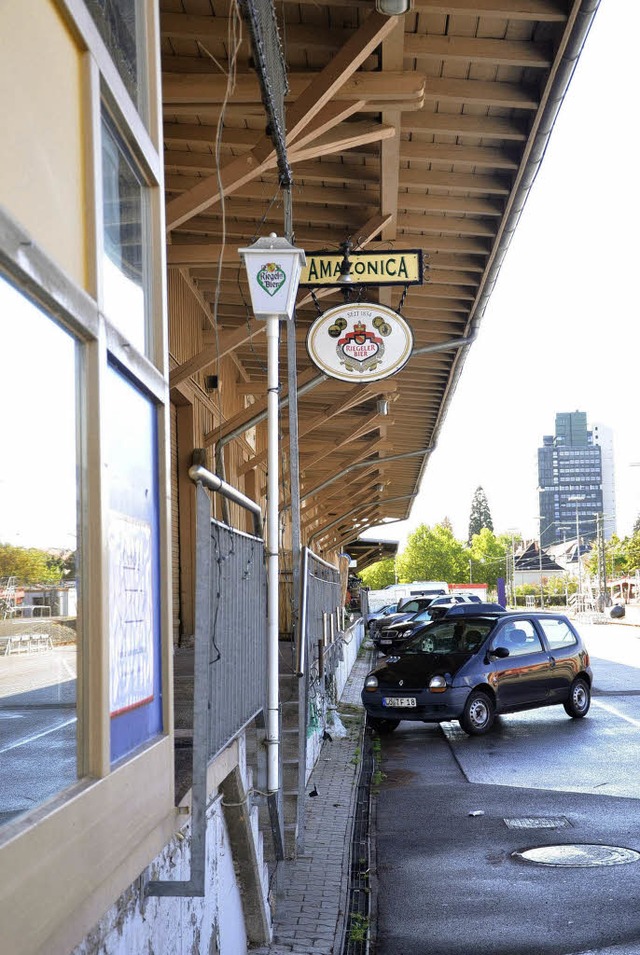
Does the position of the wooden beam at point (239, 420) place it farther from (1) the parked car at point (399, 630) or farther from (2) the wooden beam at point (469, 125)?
(1) the parked car at point (399, 630)

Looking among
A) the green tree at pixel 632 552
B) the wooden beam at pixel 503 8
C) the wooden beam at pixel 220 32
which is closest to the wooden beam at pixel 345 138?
the wooden beam at pixel 220 32

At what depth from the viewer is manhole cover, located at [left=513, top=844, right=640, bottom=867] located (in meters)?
7.27

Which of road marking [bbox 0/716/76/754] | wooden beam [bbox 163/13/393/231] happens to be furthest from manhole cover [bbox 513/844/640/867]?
road marking [bbox 0/716/76/754]

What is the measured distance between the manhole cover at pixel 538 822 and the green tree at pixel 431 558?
113722 mm

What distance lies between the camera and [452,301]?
43.7ft

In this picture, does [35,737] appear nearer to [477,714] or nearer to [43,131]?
[43,131]

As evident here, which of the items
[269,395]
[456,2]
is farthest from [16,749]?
[456,2]

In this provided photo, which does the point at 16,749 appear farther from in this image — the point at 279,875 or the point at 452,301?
the point at 452,301

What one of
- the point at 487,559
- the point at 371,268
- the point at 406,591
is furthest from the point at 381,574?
the point at 371,268

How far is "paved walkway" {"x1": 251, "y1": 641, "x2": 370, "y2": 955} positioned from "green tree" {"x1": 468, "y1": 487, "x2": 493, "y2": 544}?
174 m

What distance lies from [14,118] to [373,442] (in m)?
18.9

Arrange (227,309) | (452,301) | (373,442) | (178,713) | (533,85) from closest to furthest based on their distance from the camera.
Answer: (178,713) → (533,85) → (452,301) → (227,309) → (373,442)

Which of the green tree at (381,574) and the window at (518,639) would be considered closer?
the window at (518,639)

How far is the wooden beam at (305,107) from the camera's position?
6.81 meters
